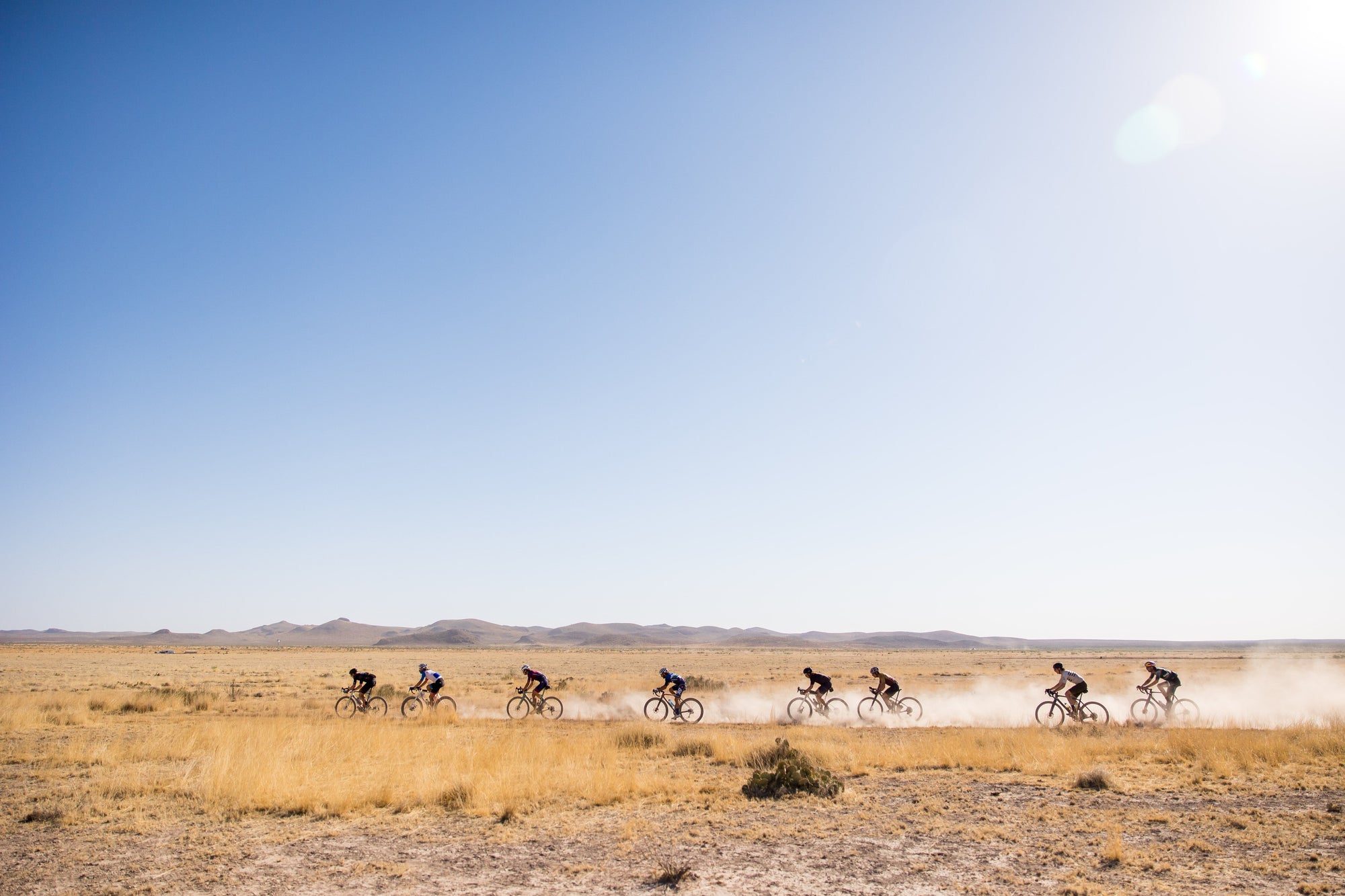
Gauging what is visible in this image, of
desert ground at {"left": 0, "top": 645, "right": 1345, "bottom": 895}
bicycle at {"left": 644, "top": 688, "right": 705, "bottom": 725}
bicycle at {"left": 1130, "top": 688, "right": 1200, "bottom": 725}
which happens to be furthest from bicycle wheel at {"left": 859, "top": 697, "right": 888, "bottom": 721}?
bicycle at {"left": 1130, "top": 688, "right": 1200, "bottom": 725}

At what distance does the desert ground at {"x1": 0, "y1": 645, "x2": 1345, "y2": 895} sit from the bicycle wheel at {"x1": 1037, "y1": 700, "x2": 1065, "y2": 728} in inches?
33.6

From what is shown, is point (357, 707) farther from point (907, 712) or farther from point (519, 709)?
point (907, 712)

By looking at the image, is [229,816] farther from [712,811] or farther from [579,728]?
[579,728]

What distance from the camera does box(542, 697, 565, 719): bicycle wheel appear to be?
2581cm

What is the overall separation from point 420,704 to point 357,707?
2197mm

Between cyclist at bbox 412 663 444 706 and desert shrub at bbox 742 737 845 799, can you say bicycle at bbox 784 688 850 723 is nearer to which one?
desert shrub at bbox 742 737 845 799

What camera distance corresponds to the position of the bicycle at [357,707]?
26016 millimetres

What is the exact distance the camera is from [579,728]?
74.0 ft

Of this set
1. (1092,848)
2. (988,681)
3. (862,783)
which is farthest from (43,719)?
(988,681)

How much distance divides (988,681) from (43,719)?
46.7 m

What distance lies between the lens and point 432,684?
Answer: 84.4 feet

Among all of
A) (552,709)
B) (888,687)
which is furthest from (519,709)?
(888,687)

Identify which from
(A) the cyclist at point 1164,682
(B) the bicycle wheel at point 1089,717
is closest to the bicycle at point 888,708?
(B) the bicycle wheel at point 1089,717

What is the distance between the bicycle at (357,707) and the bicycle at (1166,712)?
25314 mm
